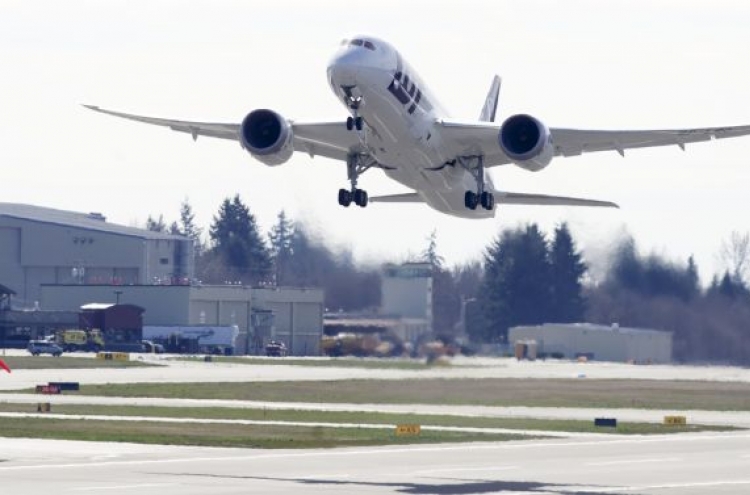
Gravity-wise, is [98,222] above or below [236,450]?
above

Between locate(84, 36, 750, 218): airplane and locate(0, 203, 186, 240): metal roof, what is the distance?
10407cm

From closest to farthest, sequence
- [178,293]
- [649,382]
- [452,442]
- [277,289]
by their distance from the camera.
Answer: [452,442], [649,382], [277,289], [178,293]

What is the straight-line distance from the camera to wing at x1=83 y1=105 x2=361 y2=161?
49.0 meters

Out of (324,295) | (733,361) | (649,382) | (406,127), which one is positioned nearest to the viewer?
(406,127)

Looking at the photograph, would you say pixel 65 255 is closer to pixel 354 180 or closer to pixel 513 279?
pixel 513 279

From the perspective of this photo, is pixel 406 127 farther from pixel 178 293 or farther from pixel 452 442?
pixel 178 293

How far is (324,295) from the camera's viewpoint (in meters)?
69.9

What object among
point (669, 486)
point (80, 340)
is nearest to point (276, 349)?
point (80, 340)

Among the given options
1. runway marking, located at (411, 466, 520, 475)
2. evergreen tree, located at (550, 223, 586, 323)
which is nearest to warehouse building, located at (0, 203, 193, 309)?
evergreen tree, located at (550, 223, 586, 323)

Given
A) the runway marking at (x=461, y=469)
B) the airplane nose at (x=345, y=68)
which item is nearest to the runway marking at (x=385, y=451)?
the runway marking at (x=461, y=469)

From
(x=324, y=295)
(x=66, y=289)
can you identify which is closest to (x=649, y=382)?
(x=324, y=295)

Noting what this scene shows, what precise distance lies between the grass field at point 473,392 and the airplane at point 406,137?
22332 millimetres

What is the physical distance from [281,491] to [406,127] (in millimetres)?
14322

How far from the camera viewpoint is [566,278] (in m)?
86.8
